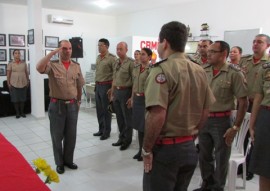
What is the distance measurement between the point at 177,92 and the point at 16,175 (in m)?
0.98

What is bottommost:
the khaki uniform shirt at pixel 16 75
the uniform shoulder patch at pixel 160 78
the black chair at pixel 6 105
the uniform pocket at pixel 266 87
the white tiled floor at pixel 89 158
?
the white tiled floor at pixel 89 158

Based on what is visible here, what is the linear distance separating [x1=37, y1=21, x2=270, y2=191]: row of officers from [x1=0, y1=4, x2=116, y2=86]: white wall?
3.88 metres

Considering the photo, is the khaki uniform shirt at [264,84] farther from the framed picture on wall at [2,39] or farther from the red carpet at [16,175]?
the framed picture on wall at [2,39]

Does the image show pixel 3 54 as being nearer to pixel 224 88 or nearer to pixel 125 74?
pixel 125 74

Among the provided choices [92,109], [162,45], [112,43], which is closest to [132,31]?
[112,43]

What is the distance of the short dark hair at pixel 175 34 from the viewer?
1491 mm

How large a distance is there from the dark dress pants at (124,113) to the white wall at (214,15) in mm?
3292

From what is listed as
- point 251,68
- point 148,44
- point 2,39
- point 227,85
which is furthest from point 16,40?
point 227,85

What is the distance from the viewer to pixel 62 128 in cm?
307

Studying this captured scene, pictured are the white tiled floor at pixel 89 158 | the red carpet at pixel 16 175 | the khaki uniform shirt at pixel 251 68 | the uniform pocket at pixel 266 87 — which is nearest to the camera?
the red carpet at pixel 16 175

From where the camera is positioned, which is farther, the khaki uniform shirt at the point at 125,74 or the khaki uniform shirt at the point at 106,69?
the khaki uniform shirt at the point at 106,69

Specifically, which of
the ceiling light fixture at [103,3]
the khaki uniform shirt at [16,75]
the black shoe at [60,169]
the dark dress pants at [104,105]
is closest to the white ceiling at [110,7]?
the ceiling light fixture at [103,3]

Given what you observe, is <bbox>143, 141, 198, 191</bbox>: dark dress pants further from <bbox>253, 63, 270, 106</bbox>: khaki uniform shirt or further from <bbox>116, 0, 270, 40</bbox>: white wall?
<bbox>116, 0, 270, 40</bbox>: white wall

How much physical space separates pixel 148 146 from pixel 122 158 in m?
2.21
